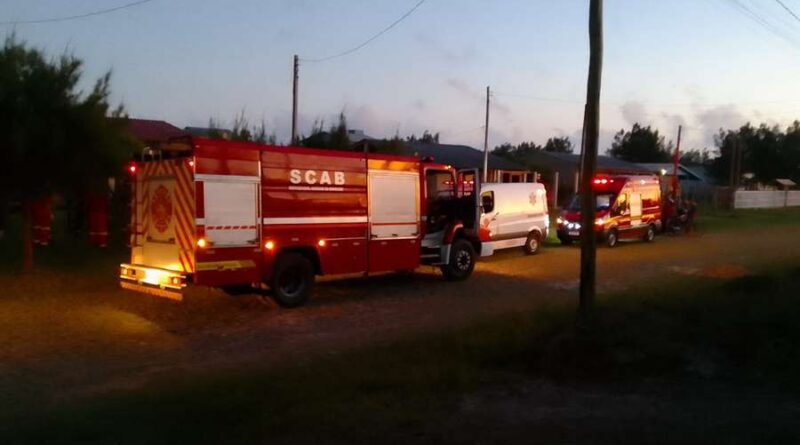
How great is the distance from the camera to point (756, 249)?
1107 inches

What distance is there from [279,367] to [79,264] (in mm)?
10540

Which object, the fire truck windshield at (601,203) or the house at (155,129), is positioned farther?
the house at (155,129)

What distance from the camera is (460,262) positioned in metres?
19.4

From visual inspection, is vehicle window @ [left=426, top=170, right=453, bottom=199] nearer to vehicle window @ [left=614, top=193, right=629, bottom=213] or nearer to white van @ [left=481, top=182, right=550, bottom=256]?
white van @ [left=481, top=182, right=550, bottom=256]

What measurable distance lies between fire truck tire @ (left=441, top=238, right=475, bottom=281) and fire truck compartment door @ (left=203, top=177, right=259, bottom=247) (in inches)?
238

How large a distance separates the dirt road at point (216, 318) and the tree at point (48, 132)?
6.55 feet

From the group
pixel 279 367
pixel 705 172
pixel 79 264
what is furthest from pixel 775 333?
pixel 705 172

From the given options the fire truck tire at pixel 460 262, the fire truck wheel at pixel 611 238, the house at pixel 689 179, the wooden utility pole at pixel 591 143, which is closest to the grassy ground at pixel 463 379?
the wooden utility pole at pixel 591 143

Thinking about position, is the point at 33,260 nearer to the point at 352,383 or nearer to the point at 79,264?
the point at 79,264

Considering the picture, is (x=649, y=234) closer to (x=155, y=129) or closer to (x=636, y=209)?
(x=636, y=209)

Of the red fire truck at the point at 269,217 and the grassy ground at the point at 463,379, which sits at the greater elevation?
the red fire truck at the point at 269,217

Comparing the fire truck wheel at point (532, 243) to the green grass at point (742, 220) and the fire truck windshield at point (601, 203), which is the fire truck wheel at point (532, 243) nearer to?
the fire truck windshield at point (601, 203)

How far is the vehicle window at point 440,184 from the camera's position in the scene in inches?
750

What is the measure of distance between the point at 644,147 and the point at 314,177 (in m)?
90.0
